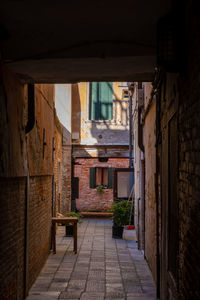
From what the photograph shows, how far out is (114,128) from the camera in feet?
50.0

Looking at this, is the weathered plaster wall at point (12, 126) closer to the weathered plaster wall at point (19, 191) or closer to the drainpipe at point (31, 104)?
the weathered plaster wall at point (19, 191)

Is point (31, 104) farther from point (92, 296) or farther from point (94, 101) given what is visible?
point (94, 101)

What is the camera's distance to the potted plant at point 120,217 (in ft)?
35.3

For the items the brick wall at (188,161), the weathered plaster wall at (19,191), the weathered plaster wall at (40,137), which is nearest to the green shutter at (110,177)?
the weathered plaster wall at (40,137)

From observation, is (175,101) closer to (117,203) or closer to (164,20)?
(164,20)

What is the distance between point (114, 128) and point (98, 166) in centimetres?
433

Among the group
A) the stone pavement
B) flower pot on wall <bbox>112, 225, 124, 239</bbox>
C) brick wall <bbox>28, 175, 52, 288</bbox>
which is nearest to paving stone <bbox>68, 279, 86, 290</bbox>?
the stone pavement

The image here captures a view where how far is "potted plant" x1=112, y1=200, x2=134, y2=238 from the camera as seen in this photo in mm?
10758

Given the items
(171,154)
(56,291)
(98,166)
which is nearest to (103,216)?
(98,166)

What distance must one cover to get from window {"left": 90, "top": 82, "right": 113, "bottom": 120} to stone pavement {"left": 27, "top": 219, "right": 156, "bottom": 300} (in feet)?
22.3

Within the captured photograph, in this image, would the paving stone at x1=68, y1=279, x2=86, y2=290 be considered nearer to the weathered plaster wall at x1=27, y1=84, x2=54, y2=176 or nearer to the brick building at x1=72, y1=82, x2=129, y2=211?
the weathered plaster wall at x1=27, y1=84, x2=54, y2=176

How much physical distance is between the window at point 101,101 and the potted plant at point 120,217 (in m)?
5.35

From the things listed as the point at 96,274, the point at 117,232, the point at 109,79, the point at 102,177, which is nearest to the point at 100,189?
the point at 102,177

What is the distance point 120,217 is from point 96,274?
436 cm
